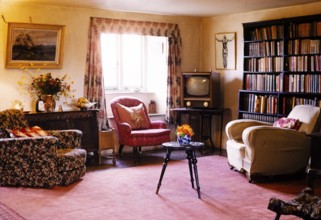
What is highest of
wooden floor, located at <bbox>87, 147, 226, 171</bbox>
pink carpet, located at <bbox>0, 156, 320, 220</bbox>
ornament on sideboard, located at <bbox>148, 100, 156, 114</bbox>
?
ornament on sideboard, located at <bbox>148, 100, 156, 114</bbox>

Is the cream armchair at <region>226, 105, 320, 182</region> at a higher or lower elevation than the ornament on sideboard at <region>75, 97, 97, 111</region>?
lower

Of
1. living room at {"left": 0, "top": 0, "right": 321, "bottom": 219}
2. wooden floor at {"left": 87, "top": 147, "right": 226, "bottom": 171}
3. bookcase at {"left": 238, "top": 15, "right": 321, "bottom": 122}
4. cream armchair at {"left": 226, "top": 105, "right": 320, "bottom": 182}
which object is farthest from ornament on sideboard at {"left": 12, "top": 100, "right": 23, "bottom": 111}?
bookcase at {"left": 238, "top": 15, "right": 321, "bottom": 122}

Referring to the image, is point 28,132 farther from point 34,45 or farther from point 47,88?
point 34,45

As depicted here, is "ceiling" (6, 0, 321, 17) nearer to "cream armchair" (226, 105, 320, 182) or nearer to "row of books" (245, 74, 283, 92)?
"row of books" (245, 74, 283, 92)

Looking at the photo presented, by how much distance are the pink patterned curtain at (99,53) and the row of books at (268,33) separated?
5.01ft

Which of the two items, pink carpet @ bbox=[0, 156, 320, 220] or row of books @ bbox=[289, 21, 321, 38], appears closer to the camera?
pink carpet @ bbox=[0, 156, 320, 220]

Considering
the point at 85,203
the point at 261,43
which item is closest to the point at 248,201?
the point at 85,203

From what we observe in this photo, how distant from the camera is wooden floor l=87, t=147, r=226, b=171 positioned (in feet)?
23.5

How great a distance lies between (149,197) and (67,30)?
3.41 meters

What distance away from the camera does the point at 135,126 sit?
7.82m

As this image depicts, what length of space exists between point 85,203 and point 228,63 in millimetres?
4394

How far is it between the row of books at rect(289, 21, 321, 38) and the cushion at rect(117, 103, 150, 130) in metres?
2.66

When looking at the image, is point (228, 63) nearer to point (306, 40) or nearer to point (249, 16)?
point (249, 16)

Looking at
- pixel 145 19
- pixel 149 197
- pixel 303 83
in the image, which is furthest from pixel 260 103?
pixel 149 197
